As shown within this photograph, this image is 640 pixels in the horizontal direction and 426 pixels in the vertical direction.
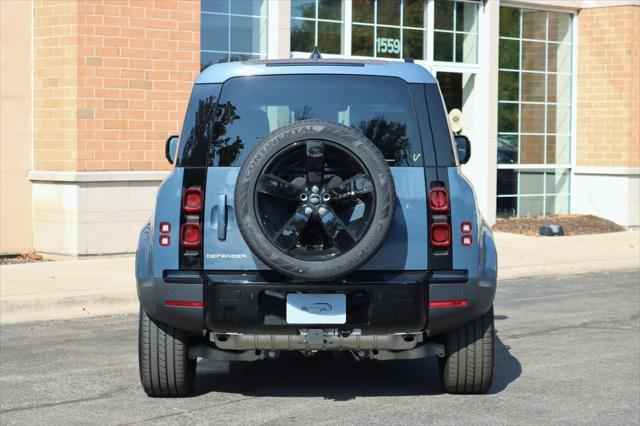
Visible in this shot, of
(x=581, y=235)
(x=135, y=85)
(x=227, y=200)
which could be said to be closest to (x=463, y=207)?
(x=227, y=200)

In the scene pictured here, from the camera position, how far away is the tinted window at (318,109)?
21.3 ft

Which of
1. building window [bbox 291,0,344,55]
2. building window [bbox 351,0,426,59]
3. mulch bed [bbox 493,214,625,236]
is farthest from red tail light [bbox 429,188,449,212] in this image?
mulch bed [bbox 493,214,625,236]

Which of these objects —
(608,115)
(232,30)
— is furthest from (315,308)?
(608,115)

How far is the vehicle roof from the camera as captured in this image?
661 centimetres

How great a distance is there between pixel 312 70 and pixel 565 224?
12348 mm

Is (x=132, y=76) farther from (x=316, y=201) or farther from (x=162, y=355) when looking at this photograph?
(x=316, y=201)

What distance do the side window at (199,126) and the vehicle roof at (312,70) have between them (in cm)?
8

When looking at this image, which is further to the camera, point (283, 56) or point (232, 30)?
point (283, 56)

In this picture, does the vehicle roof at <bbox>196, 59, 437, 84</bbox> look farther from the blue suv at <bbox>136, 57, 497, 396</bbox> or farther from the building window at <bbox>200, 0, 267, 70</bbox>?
the building window at <bbox>200, 0, 267, 70</bbox>

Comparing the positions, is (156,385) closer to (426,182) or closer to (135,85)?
(426,182)

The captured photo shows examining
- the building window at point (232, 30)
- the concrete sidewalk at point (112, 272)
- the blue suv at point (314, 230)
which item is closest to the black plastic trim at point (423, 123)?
the blue suv at point (314, 230)

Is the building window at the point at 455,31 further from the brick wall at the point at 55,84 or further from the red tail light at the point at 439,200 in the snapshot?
the red tail light at the point at 439,200

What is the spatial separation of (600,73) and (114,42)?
30.6 feet

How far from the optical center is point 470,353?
6.74 meters
